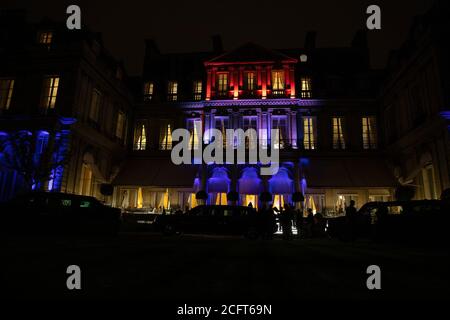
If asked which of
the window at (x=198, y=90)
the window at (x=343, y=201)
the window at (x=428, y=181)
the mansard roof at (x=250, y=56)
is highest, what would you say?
the mansard roof at (x=250, y=56)

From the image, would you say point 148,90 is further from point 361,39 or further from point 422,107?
point 422,107

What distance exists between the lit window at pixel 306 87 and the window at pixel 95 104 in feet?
47.7

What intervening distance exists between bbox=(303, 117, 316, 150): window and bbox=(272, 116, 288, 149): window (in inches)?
61.6

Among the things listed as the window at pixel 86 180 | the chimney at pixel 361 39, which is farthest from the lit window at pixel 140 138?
the chimney at pixel 361 39

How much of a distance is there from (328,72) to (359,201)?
34.4 feet

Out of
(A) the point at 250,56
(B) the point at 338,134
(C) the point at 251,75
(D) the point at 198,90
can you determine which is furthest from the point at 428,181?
(D) the point at 198,90

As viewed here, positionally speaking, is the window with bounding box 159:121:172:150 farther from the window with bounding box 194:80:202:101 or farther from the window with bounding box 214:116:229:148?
the window with bounding box 214:116:229:148

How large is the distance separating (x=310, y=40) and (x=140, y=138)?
16.6 m

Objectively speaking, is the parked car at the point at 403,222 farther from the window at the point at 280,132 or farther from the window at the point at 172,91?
the window at the point at 172,91

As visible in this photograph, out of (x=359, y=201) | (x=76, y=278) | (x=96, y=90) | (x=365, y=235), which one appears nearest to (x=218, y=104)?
(x=96, y=90)

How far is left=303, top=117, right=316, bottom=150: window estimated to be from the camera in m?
21.0

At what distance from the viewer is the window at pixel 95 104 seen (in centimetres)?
1812

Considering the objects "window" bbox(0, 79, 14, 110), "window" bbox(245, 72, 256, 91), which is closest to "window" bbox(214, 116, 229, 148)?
"window" bbox(245, 72, 256, 91)

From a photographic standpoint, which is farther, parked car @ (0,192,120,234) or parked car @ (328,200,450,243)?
parked car @ (0,192,120,234)
